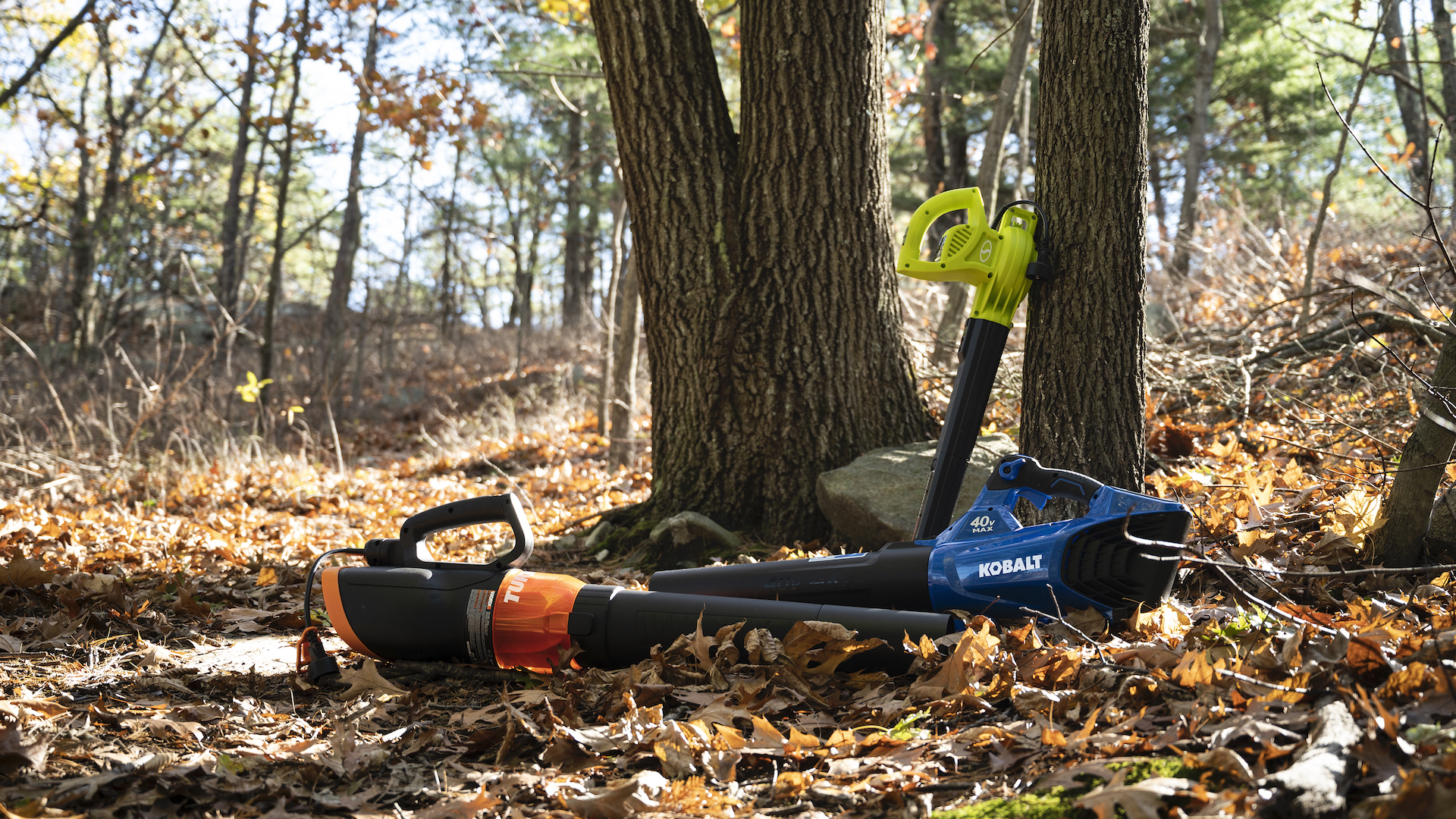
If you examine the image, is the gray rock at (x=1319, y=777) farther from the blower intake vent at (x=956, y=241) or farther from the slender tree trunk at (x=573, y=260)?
the slender tree trunk at (x=573, y=260)

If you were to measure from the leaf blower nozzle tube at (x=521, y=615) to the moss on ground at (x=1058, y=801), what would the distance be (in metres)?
0.93

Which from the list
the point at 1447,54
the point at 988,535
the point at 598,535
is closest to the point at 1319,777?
the point at 988,535

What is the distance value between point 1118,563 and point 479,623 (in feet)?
6.98

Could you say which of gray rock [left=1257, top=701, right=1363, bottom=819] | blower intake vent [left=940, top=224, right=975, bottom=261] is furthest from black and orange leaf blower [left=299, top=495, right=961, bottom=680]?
blower intake vent [left=940, top=224, right=975, bottom=261]

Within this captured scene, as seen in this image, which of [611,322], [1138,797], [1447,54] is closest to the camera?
[1138,797]

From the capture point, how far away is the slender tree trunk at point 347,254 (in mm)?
12930

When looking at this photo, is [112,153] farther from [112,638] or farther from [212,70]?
[112,638]

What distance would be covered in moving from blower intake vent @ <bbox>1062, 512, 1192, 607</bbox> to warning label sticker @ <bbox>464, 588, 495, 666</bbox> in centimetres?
192

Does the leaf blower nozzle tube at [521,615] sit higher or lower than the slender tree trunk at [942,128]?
lower

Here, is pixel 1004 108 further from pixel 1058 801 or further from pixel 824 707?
pixel 1058 801

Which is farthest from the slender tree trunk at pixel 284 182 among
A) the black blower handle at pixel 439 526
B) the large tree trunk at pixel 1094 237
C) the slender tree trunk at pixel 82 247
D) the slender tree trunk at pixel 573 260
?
the large tree trunk at pixel 1094 237

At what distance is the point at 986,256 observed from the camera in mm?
3320

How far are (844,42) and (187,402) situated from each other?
9.51 m

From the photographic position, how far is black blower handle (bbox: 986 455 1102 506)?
2.72 meters
